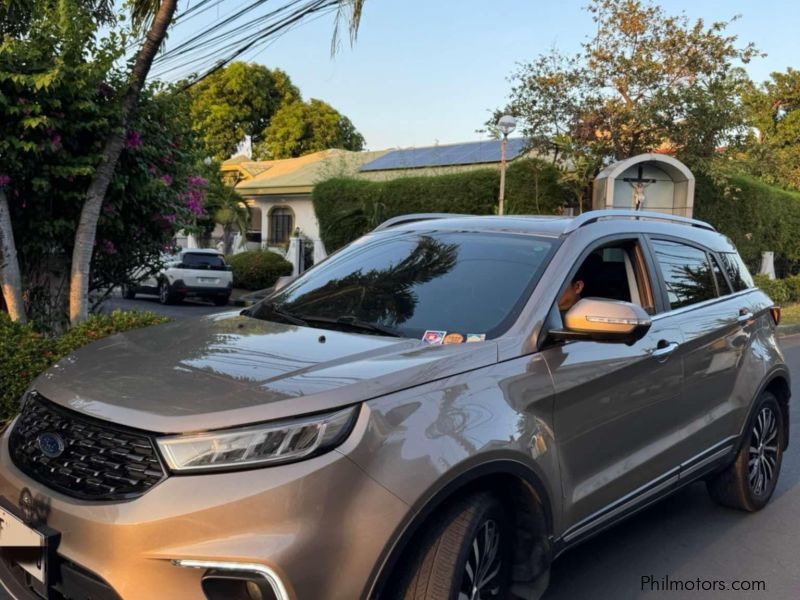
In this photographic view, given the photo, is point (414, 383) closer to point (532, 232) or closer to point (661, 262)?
point (532, 232)

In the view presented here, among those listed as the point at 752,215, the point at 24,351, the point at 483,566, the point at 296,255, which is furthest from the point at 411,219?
the point at 296,255

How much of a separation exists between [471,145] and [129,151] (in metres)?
18.7

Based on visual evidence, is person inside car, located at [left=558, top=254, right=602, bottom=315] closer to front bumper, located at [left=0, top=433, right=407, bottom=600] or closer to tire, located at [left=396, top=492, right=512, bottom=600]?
tire, located at [left=396, top=492, right=512, bottom=600]

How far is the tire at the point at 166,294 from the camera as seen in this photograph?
19.0 meters

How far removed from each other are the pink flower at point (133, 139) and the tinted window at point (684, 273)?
4.76m

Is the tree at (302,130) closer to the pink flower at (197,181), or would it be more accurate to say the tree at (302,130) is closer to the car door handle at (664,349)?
the pink flower at (197,181)

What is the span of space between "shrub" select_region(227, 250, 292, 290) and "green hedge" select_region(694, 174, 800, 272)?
11303 mm

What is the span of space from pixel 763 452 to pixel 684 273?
56.8 inches

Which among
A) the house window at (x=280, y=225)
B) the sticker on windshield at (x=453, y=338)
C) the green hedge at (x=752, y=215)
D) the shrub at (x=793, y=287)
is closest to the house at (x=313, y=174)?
the house window at (x=280, y=225)

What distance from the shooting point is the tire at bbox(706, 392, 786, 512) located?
14.5 feet

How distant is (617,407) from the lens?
127 inches

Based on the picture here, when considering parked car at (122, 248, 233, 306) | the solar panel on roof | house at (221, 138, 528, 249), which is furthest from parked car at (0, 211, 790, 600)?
house at (221, 138, 528, 249)

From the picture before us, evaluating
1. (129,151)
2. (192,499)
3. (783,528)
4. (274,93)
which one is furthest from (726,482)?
(274,93)

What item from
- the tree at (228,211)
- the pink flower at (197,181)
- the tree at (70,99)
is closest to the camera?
the tree at (70,99)
